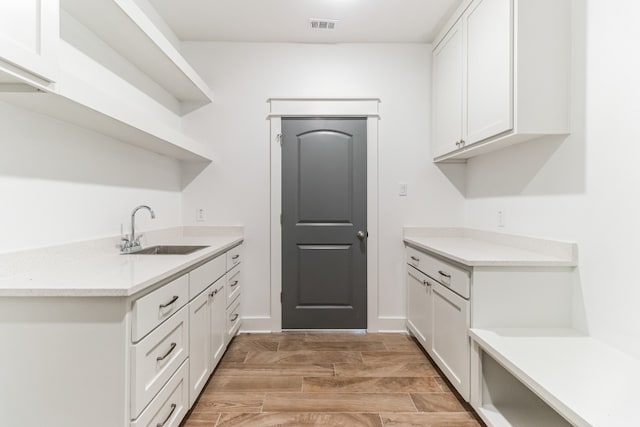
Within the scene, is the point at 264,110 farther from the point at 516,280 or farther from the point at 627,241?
the point at 627,241

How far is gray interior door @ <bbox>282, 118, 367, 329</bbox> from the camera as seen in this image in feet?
9.43

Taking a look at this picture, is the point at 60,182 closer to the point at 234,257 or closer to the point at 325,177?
the point at 234,257

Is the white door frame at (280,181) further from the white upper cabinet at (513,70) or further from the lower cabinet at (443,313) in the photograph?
the white upper cabinet at (513,70)

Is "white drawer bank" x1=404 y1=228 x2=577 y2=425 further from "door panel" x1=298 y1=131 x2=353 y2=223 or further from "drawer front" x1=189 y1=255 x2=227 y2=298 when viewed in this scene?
"drawer front" x1=189 y1=255 x2=227 y2=298

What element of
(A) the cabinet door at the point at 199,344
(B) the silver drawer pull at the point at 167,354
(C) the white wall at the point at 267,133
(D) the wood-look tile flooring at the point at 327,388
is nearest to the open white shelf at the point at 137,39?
(C) the white wall at the point at 267,133

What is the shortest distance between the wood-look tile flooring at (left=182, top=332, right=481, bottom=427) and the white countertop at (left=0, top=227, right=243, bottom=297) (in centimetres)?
87

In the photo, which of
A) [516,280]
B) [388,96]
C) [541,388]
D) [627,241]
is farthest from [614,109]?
[388,96]

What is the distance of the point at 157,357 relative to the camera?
4.31 feet

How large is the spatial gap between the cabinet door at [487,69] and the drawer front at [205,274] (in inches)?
74.1

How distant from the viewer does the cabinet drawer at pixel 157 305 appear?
116cm

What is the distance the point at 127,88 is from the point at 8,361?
5.44 ft

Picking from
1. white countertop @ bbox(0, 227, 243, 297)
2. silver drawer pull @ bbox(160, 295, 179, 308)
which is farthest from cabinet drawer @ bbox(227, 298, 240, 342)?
silver drawer pull @ bbox(160, 295, 179, 308)

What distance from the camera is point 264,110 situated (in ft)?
9.43

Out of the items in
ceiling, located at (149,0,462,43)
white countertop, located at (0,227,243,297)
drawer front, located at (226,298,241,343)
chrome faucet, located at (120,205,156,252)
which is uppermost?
ceiling, located at (149,0,462,43)
